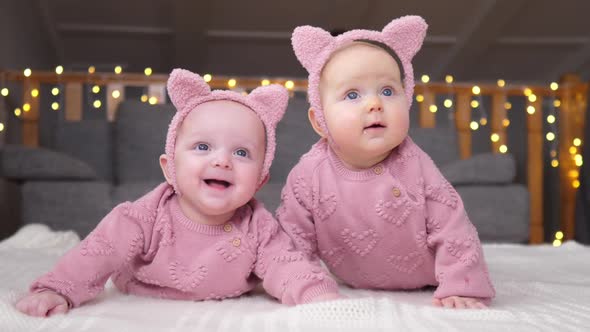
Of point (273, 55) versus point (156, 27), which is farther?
point (273, 55)

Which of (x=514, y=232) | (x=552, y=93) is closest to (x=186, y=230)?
(x=514, y=232)

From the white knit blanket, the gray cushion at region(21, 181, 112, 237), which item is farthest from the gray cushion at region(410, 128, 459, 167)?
the white knit blanket

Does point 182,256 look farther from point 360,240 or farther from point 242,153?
point 360,240

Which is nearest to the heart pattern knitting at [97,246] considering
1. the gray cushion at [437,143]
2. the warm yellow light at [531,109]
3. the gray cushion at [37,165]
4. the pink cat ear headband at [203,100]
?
the pink cat ear headband at [203,100]

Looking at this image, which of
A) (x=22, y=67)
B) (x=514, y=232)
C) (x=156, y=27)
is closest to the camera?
(x=514, y=232)

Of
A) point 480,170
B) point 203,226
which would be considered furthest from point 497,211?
point 203,226

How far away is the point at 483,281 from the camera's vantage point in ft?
3.11

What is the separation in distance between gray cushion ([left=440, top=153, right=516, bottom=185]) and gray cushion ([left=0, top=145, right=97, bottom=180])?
1.43 meters

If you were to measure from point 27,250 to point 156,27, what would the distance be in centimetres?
338

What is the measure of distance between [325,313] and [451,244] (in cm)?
32

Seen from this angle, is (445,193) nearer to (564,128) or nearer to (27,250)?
(27,250)

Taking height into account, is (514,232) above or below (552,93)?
below

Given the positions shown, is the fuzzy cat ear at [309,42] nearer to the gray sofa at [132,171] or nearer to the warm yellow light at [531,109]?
the gray sofa at [132,171]

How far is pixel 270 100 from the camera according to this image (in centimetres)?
104
